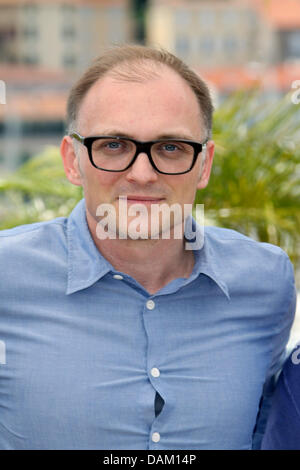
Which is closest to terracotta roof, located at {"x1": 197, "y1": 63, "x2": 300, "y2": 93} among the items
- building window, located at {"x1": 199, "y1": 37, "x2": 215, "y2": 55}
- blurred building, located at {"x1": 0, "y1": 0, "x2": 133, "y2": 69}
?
building window, located at {"x1": 199, "y1": 37, "x2": 215, "y2": 55}

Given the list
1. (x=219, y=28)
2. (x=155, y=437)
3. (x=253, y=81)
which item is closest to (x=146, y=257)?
(x=155, y=437)

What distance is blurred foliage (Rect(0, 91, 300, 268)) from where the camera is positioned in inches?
77.5

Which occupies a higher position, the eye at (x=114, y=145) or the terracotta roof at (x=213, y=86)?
the eye at (x=114, y=145)

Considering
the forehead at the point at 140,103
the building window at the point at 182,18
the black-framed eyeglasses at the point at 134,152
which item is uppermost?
the building window at the point at 182,18

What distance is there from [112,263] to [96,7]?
186 inches

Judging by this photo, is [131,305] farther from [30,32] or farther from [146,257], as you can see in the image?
[30,32]

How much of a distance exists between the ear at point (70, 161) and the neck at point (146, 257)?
0.08 metres

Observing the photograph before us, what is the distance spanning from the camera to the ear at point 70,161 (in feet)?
3.64

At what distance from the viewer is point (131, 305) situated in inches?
40.0

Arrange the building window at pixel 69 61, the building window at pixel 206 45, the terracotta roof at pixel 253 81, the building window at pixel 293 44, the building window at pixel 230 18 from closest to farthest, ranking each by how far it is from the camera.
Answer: the terracotta roof at pixel 253 81
the building window at pixel 293 44
the building window at pixel 69 61
the building window at pixel 206 45
the building window at pixel 230 18

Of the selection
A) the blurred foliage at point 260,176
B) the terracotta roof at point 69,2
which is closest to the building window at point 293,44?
the terracotta roof at point 69,2

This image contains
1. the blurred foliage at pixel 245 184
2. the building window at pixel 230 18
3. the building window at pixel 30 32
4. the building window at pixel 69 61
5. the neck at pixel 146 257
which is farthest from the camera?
the building window at pixel 30 32

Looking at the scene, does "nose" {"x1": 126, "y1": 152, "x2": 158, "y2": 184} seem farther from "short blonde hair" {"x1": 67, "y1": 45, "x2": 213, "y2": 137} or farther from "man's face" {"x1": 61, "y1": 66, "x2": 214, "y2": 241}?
"short blonde hair" {"x1": 67, "y1": 45, "x2": 213, "y2": 137}

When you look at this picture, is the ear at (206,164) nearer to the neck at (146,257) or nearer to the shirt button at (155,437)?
the neck at (146,257)
